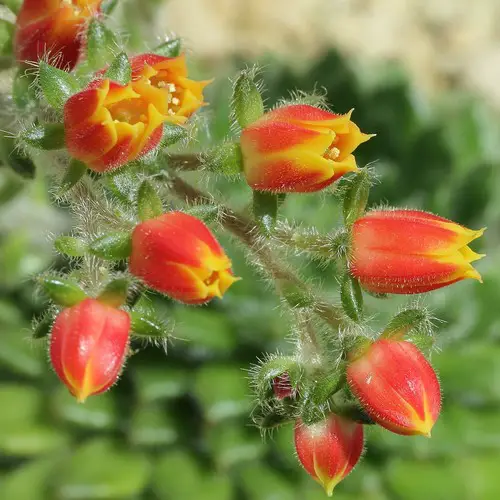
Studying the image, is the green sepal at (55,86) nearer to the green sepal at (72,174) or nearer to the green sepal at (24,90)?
the green sepal at (72,174)

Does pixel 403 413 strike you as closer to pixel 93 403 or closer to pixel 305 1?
pixel 93 403

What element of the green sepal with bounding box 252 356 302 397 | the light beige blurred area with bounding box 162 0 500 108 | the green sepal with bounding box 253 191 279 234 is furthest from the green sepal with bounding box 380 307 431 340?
the light beige blurred area with bounding box 162 0 500 108

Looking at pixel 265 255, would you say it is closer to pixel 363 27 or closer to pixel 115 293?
pixel 115 293

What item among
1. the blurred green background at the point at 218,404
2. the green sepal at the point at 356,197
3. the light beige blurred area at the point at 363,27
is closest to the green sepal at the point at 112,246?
the green sepal at the point at 356,197

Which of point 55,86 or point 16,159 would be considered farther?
point 16,159

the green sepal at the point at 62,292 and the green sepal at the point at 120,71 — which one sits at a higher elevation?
the green sepal at the point at 120,71

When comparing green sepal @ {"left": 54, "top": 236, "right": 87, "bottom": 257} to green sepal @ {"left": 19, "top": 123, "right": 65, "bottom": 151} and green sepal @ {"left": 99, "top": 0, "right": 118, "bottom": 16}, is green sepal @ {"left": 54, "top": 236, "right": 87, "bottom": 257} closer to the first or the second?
green sepal @ {"left": 19, "top": 123, "right": 65, "bottom": 151}

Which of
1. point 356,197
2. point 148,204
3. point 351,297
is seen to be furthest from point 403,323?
point 148,204
